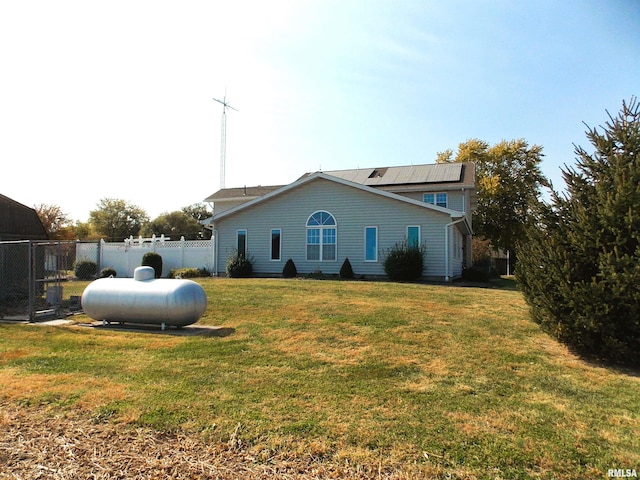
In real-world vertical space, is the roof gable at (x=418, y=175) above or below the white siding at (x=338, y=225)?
above

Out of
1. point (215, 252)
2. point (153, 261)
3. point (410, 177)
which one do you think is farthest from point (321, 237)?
point (410, 177)

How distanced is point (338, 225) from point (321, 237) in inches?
39.3

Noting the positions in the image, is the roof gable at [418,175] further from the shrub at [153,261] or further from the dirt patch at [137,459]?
the dirt patch at [137,459]

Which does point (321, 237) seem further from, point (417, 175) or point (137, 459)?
point (137, 459)

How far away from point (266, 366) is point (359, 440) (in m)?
2.51

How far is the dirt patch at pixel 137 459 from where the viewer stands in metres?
3.49

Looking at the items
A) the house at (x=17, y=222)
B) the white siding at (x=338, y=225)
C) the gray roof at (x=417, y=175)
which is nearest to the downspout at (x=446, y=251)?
the white siding at (x=338, y=225)

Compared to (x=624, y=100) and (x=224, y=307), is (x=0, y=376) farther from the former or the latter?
(x=624, y=100)

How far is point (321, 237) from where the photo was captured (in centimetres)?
2047

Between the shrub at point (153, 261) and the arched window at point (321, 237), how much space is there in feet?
27.5

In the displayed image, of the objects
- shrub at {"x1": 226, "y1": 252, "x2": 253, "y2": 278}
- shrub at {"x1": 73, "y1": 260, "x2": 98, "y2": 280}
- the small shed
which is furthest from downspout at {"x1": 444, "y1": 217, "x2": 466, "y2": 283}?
shrub at {"x1": 73, "y1": 260, "x2": 98, "y2": 280}

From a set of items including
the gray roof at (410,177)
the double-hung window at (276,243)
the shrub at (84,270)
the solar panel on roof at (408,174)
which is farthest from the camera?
the solar panel on roof at (408,174)

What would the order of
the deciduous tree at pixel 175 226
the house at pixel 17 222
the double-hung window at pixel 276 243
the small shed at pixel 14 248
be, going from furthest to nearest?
the deciduous tree at pixel 175 226
the double-hung window at pixel 276 243
the house at pixel 17 222
the small shed at pixel 14 248

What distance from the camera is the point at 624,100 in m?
6.38
